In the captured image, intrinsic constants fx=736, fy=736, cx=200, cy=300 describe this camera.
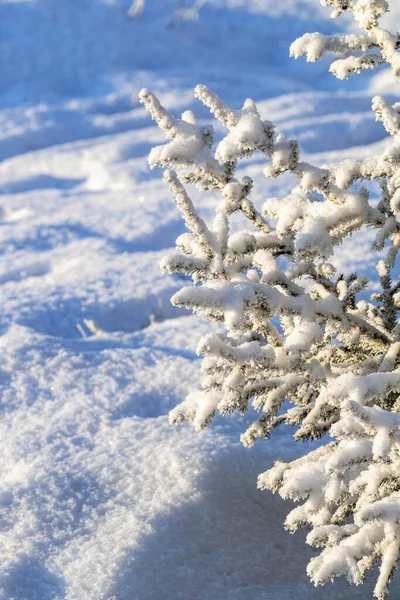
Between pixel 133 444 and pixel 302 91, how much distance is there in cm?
1014

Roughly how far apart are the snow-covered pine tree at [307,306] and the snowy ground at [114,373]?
0.66 m

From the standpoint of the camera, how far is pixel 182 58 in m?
14.3

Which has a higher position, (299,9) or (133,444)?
(299,9)

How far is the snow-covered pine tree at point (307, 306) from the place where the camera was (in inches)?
75.0

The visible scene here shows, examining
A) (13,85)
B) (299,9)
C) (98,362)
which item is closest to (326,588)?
(98,362)

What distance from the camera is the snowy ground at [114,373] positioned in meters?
2.69

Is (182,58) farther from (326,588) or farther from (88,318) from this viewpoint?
(326,588)

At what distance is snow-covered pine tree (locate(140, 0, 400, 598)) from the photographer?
1906 millimetres

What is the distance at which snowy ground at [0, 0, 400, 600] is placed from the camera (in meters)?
2.69

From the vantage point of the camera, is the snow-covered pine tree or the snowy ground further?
the snowy ground

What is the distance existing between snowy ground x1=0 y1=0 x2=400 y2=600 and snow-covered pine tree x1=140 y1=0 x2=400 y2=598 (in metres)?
0.66

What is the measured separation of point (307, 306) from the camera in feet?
7.10

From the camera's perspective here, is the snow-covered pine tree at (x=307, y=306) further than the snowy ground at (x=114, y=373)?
No

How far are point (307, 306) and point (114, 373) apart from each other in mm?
2263
